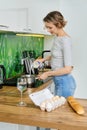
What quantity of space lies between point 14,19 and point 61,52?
0.59m

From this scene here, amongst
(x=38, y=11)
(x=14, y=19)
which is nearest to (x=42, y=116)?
(x=14, y=19)

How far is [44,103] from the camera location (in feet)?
4.79

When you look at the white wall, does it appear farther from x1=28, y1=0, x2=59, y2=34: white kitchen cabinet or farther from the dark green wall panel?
the dark green wall panel

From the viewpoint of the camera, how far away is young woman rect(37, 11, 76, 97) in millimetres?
2023

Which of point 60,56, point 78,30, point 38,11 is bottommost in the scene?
point 60,56

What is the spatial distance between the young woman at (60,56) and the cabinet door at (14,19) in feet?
1.05

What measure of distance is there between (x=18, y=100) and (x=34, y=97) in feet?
0.58

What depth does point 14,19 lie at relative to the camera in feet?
7.52

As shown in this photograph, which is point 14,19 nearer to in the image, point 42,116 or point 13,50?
point 13,50

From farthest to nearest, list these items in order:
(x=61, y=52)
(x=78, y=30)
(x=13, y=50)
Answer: (x=78, y=30) < (x=13, y=50) < (x=61, y=52)

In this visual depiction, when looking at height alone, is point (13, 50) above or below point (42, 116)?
above

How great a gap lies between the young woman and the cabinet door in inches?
12.6

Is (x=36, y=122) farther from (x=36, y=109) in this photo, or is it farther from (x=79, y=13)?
(x=79, y=13)

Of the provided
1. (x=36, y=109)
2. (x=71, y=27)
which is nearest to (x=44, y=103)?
(x=36, y=109)
